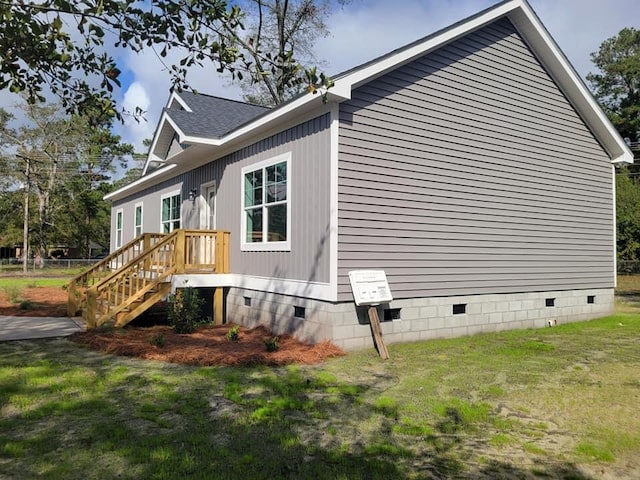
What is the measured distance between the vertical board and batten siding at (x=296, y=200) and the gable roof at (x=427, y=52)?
37 centimetres

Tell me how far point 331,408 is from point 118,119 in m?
3.71

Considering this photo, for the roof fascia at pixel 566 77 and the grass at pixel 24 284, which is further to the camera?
the grass at pixel 24 284

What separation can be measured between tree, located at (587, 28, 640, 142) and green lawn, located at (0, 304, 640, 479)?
36.6m

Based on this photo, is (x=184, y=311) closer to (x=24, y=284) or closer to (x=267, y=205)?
(x=267, y=205)

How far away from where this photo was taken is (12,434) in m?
3.82

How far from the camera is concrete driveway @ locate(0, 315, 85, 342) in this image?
8.00 m

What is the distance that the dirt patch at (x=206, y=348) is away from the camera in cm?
647

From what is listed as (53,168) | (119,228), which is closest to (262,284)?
(119,228)

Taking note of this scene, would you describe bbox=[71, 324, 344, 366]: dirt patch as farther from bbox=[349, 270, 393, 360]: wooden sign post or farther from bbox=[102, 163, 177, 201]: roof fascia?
bbox=[102, 163, 177, 201]: roof fascia

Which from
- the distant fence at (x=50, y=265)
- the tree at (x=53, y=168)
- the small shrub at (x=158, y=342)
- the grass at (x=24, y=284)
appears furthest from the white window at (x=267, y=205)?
the distant fence at (x=50, y=265)

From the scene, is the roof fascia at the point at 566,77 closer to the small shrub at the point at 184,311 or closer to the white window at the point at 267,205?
the white window at the point at 267,205

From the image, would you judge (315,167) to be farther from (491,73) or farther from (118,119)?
(491,73)

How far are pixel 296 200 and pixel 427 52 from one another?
359cm

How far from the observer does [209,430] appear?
3.97 metres
